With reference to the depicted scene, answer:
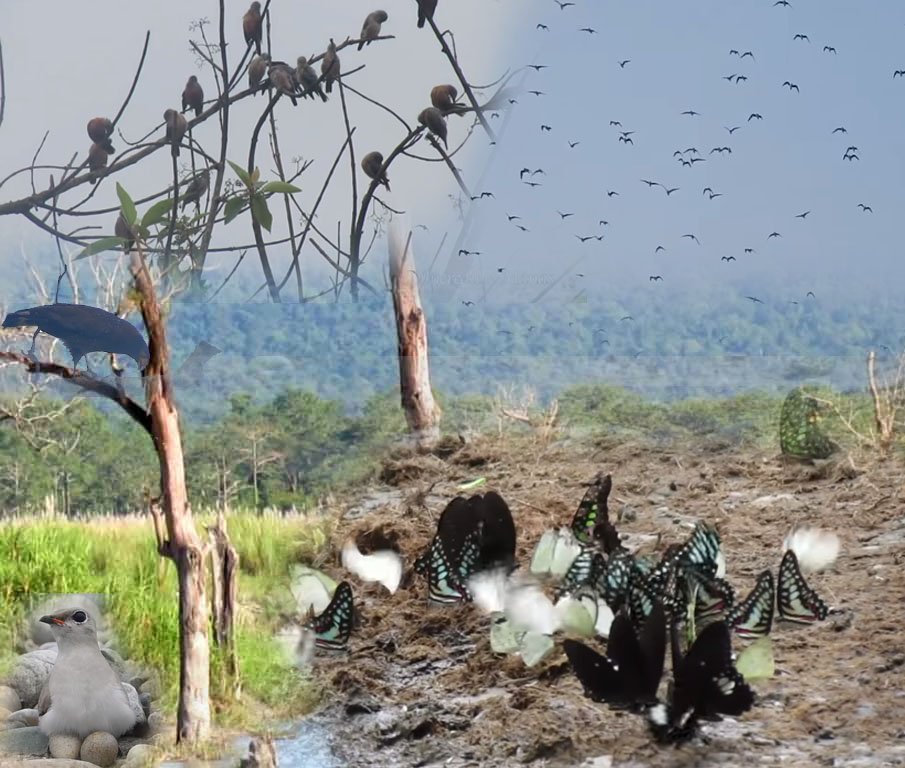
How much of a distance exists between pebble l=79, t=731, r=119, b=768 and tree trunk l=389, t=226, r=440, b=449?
775 millimetres

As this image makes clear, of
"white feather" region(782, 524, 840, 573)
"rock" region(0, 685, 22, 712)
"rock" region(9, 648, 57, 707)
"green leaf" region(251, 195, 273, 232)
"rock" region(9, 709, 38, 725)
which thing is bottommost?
"rock" region(9, 709, 38, 725)

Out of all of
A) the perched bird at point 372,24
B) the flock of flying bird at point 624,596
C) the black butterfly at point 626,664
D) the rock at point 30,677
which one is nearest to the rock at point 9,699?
the rock at point 30,677

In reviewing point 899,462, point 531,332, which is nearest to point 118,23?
point 531,332

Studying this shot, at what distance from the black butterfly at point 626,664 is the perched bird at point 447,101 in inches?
46.8

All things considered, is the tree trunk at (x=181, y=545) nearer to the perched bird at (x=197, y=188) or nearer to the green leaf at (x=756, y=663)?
the perched bird at (x=197, y=188)

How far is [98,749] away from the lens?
7.90 feet

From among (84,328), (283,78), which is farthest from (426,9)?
(84,328)

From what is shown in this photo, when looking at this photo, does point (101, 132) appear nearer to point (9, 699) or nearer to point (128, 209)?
point (128, 209)

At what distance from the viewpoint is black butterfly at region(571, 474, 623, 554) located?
243cm

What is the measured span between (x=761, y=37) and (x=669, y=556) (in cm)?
126

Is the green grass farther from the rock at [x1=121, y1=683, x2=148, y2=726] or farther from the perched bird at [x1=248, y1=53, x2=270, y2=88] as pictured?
the perched bird at [x1=248, y1=53, x2=270, y2=88]

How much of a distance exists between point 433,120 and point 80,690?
53.0 inches

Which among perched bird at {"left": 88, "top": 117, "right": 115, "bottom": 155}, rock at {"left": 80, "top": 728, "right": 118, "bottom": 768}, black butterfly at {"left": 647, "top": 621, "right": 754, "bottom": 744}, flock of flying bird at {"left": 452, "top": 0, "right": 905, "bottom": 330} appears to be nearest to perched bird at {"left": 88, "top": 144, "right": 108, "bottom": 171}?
perched bird at {"left": 88, "top": 117, "right": 115, "bottom": 155}

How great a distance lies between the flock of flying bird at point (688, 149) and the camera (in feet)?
9.55
